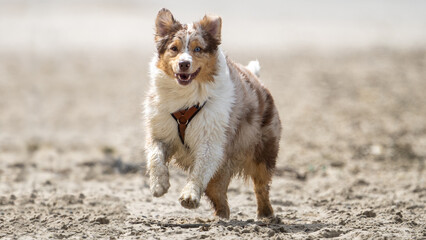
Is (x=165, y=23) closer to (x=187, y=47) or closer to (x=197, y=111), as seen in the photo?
(x=187, y=47)

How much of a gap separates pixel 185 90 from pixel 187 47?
43cm

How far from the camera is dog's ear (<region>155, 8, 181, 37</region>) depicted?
669cm

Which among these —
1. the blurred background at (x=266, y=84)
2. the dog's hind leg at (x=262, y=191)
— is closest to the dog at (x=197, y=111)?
the dog's hind leg at (x=262, y=191)

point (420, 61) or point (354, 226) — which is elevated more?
point (420, 61)

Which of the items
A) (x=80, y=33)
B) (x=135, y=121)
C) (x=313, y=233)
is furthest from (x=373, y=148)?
(x=80, y=33)

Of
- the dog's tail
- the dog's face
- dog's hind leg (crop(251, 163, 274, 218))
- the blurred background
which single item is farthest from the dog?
the blurred background

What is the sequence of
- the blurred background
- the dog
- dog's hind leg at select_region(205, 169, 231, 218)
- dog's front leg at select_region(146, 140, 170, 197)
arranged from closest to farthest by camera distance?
1. dog's front leg at select_region(146, 140, 170, 197)
2. the dog
3. dog's hind leg at select_region(205, 169, 231, 218)
4. the blurred background

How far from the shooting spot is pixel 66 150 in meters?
11.5

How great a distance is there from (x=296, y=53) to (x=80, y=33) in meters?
7.14

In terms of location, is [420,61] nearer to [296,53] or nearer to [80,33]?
[296,53]

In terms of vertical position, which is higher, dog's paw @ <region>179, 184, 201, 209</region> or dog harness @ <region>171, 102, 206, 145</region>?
dog harness @ <region>171, 102, 206, 145</region>

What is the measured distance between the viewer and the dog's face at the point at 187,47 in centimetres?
643

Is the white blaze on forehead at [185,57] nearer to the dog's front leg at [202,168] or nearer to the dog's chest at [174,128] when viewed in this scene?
the dog's chest at [174,128]

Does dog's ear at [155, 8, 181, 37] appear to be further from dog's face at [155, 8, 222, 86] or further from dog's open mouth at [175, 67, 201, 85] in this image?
dog's open mouth at [175, 67, 201, 85]
